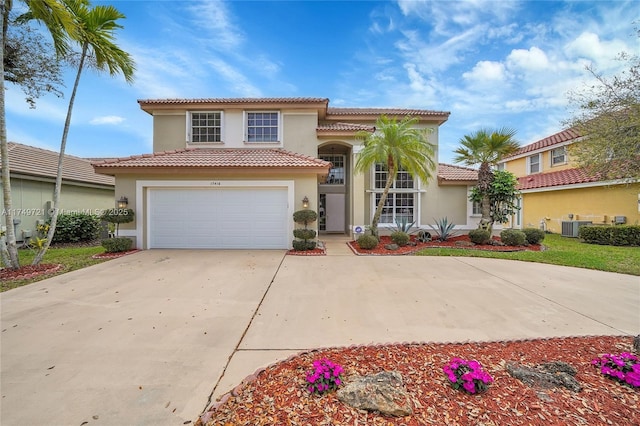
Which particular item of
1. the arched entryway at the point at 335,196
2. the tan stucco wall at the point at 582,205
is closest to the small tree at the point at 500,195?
the tan stucco wall at the point at 582,205

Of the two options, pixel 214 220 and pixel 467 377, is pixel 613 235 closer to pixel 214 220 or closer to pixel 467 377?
pixel 467 377

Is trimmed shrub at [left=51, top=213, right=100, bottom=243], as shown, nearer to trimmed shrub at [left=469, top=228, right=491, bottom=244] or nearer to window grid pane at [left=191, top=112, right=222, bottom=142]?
window grid pane at [left=191, top=112, right=222, bottom=142]

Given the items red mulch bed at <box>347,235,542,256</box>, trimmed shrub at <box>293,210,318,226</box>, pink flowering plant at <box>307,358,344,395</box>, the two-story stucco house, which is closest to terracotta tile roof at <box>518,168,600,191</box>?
the two-story stucco house

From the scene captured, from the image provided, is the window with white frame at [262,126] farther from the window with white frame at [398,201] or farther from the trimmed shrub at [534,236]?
the trimmed shrub at [534,236]

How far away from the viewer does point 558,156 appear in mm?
17672

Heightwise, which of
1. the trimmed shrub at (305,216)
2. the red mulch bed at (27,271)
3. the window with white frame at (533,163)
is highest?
the window with white frame at (533,163)

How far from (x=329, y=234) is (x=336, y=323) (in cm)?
1133

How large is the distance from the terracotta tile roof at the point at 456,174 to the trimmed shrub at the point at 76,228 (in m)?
17.6

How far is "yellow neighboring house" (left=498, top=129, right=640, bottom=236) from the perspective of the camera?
13.2m

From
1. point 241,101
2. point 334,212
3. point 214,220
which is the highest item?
point 241,101

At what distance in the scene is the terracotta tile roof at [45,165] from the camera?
38.2 feet

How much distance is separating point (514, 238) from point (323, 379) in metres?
11.8

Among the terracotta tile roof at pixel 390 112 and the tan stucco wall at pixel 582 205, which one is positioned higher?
the terracotta tile roof at pixel 390 112

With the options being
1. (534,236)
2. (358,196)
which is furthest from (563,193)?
(358,196)
